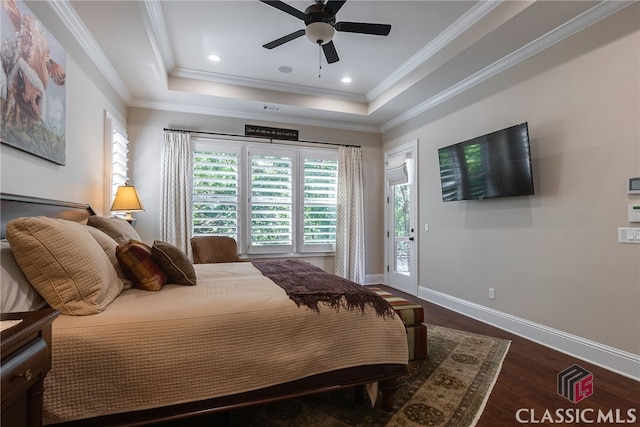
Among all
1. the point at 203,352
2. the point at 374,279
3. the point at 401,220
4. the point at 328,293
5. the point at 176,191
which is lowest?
the point at 374,279

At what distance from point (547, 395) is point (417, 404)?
3.00ft

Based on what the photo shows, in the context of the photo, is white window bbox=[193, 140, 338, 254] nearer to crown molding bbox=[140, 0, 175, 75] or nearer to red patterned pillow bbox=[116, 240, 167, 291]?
crown molding bbox=[140, 0, 175, 75]

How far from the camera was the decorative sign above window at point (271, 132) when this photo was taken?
15.8ft

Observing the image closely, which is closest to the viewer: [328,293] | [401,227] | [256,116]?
[328,293]

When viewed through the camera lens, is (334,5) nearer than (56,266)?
No

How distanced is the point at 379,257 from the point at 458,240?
6.06ft

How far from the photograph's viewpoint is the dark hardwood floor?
180cm

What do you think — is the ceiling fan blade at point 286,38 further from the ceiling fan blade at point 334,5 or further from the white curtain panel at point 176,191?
the white curtain panel at point 176,191

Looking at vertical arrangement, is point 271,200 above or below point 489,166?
below

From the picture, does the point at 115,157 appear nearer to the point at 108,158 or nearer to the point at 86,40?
the point at 108,158

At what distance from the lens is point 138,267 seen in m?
1.79

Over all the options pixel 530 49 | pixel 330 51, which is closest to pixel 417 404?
pixel 330 51

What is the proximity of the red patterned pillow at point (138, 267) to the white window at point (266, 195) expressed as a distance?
2814mm

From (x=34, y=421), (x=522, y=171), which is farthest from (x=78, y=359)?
(x=522, y=171)
